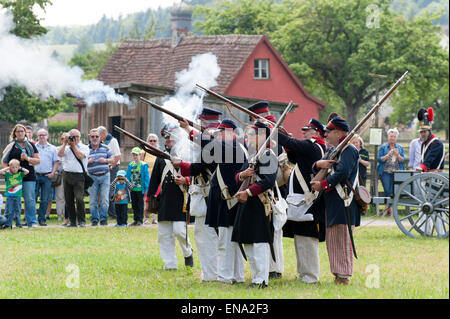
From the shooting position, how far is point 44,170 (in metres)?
15.1

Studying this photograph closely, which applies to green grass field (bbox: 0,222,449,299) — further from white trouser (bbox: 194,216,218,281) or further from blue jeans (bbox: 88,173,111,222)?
blue jeans (bbox: 88,173,111,222)

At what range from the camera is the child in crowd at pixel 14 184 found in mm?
14070

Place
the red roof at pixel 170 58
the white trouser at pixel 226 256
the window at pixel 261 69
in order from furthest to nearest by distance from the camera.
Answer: the window at pixel 261 69
the red roof at pixel 170 58
the white trouser at pixel 226 256

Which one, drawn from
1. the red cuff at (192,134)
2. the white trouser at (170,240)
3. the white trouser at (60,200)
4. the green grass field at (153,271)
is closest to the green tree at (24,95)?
the white trouser at (60,200)

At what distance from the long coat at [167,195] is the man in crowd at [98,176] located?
5.03 meters

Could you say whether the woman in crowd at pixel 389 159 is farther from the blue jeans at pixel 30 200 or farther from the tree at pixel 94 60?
the tree at pixel 94 60

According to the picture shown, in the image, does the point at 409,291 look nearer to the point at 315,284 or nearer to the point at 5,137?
the point at 315,284

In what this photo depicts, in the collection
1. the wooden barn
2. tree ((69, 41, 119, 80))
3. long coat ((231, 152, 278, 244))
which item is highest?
tree ((69, 41, 119, 80))

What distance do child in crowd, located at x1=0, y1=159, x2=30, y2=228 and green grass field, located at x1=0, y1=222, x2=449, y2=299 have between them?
860mm

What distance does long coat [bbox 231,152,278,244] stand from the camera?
8125 mm

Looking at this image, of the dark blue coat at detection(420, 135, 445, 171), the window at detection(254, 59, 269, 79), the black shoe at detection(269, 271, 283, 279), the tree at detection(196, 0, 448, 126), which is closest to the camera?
the black shoe at detection(269, 271, 283, 279)

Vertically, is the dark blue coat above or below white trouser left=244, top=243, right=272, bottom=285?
above

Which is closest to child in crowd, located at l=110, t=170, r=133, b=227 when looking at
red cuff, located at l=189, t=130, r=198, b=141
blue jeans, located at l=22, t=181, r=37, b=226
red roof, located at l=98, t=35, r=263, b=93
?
blue jeans, located at l=22, t=181, r=37, b=226

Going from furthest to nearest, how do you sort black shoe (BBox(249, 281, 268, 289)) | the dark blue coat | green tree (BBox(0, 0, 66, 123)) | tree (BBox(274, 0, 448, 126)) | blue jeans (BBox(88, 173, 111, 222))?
tree (BBox(274, 0, 448, 126))
green tree (BBox(0, 0, 66, 123))
blue jeans (BBox(88, 173, 111, 222))
the dark blue coat
black shoe (BBox(249, 281, 268, 289))
